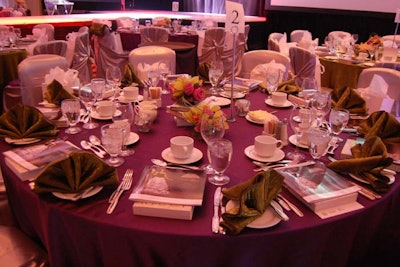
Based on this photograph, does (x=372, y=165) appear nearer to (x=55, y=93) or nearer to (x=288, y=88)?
(x=288, y=88)

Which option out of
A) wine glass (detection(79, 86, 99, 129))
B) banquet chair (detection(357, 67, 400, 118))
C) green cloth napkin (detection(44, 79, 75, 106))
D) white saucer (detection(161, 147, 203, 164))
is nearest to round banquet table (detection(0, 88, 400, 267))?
white saucer (detection(161, 147, 203, 164))

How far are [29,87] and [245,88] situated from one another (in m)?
1.38

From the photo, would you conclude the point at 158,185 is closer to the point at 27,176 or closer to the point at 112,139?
the point at 112,139

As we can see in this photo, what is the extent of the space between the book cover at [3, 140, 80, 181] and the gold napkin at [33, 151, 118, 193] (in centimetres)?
12

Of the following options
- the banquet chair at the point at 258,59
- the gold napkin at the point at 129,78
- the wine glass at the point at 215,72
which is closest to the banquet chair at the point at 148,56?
the gold napkin at the point at 129,78

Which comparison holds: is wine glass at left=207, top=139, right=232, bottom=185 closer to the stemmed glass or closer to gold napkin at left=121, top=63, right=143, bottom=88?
the stemmed glass

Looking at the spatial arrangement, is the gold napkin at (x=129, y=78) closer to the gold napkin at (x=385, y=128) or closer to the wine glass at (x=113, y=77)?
the wine glass at (x=113, y=77)

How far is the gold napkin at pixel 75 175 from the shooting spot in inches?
43.2

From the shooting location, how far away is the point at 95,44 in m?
5.48

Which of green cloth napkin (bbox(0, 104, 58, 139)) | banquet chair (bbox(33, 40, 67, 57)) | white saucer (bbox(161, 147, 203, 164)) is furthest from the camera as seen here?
banquet chair (bbox(33, 40, 67, 57))

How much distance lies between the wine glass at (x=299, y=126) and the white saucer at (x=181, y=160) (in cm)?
37

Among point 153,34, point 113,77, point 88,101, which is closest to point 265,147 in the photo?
point 88,101

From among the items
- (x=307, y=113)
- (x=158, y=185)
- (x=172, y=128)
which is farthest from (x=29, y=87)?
(x=307, y=113)

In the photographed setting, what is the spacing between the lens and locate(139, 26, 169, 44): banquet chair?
5.27 meters
